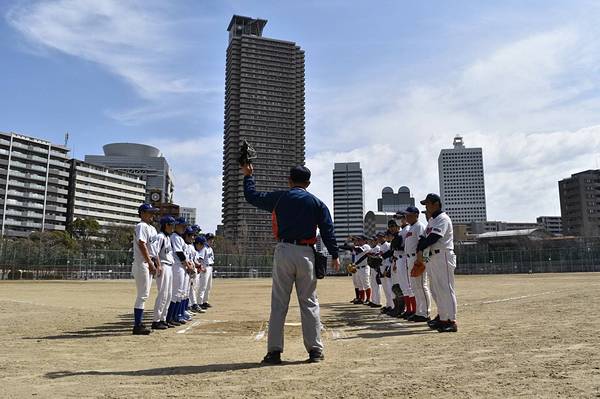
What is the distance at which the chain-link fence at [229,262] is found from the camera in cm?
4806

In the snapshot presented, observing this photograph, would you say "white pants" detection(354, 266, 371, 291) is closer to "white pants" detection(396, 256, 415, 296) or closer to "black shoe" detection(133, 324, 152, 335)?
"white pants" detection(396, 256, 415, 296)

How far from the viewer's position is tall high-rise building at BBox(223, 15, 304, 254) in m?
130

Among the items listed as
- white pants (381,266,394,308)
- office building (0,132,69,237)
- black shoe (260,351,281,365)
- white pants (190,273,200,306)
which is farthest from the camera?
office building (0,132,69,237)

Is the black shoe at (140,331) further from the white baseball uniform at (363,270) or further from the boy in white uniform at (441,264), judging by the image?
the white baseball uniform at (363,270)

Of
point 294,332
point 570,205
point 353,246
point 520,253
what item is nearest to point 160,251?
point 294,332

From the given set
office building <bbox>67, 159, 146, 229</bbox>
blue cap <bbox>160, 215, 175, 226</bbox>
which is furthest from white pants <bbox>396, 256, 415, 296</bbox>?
office building <bbox>67, 159, 146, 229</bbox>

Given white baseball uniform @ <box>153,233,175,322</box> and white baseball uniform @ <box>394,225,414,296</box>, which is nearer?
white baseball uniform @ <box>153,233,175,322</box>

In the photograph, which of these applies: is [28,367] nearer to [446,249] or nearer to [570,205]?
→ [446,249]

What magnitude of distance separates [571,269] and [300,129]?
99.4 metres

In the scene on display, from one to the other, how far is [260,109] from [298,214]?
442 feet

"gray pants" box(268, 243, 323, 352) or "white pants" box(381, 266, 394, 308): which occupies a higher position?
"gray pants" box(268, 243, 323, 352)

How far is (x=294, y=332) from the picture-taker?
7.77 metres

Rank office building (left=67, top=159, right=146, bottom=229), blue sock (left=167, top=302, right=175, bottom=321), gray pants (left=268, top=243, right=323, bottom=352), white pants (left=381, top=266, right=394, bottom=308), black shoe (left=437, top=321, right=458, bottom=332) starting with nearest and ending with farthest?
gray pants (left=268, top=243, right=323, bottom=352) < black shoe (left=437, top=321, right=458, bottom=332) < blue sock (left=167, top=302, right=175, bottom=321) < white pants (left=381, top=266, right=394, bottom=308) < office building (left=67, top=159, right=146, bottom=229)

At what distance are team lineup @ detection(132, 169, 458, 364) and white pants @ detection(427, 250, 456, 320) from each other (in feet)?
0.05
